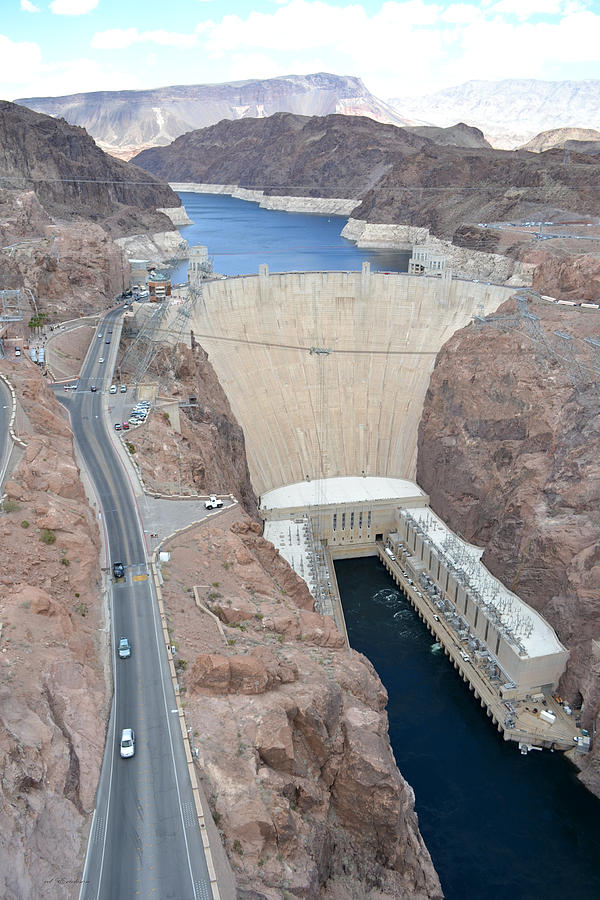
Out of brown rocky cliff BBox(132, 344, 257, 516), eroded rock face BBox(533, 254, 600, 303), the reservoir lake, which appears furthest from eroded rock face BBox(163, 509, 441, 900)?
eroded rock face BBox(533, 254, 600, 303)

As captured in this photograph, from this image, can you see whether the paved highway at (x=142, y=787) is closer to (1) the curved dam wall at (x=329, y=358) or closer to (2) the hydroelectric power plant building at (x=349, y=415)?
(2) the hydroelectric power plant building at (x=349, y=415)

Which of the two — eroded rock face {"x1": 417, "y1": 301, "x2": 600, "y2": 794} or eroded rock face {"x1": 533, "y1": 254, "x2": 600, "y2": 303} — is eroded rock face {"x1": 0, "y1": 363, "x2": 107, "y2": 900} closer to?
eroded rock face {"x1": 417, "y1": 301, "x2": 600, "y2": 794}

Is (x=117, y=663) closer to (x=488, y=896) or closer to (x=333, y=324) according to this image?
(x=488, y=896)

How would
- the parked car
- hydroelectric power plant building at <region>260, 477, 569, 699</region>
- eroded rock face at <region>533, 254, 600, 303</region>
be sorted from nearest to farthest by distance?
the parked car → hydroelectric power plant building at <region>260, 477, 569, 699</region> → eroded rock face at <region>533, 254, 600, 303</region>

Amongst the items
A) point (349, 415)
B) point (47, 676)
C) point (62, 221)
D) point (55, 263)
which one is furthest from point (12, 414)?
point (62, 221)

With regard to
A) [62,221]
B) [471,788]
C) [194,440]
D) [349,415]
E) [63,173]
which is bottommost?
[471,788]

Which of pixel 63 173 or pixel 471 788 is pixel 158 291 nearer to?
pixel 471 788

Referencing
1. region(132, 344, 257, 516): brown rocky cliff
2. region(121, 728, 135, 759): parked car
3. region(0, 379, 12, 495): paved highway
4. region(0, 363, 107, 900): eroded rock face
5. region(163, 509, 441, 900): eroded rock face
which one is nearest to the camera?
region(0, 363, 107, 900): eroded rock face
